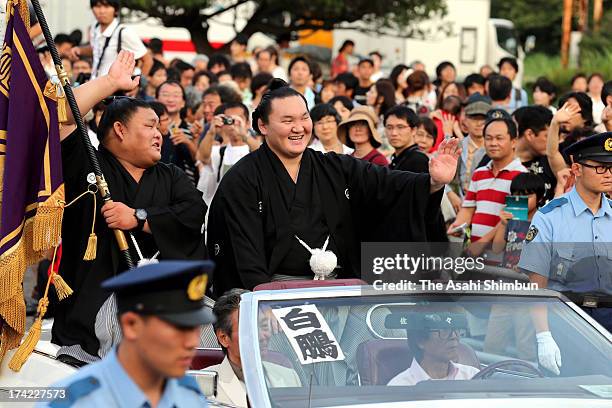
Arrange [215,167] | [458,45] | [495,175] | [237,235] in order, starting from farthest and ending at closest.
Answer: [458,45]
[215,167]
[495,175]
[237,235]

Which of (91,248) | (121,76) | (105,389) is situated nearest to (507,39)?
(121,76)

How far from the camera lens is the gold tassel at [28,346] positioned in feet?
18.2

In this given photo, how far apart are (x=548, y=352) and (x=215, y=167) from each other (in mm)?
4999

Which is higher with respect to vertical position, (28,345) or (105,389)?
(105,389)

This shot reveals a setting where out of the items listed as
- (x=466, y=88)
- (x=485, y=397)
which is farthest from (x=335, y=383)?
(x=466, y=88)

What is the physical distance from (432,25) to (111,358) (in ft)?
79.6

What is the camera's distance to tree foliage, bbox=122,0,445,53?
22.0m

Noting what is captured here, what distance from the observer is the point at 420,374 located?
4664 mm

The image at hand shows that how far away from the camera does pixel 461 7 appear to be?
26.1 meters

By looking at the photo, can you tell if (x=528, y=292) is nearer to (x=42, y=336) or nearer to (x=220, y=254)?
(x=220, y=254)

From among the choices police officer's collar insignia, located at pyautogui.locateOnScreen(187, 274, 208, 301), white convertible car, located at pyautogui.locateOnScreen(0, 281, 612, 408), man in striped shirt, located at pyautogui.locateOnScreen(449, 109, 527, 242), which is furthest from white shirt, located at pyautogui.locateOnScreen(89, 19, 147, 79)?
police officer's collar insignia, located at pyautogui.locateOnScreen(187, 274, 208, 301)

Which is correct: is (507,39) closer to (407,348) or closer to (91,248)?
(91,248)

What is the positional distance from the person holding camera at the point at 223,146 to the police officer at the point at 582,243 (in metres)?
3.45

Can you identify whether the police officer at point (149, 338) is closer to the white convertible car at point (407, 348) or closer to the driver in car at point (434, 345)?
the white convertible car at point (407, 348)
